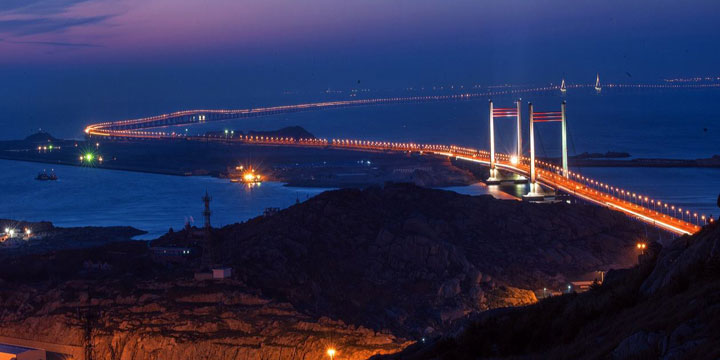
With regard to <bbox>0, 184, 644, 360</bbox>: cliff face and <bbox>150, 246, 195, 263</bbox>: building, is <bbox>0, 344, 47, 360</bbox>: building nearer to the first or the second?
<bbox>0, 184, 644, 360</bbox>: cliff face

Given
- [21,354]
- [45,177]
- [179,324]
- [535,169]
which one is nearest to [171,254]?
[179,324]

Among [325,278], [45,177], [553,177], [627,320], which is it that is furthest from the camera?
[45,177]

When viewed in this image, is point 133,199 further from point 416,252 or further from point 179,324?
point 179,324

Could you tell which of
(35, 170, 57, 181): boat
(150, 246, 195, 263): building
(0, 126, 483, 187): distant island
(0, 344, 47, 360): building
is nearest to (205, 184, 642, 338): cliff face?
(150, 246, 195, 263): building

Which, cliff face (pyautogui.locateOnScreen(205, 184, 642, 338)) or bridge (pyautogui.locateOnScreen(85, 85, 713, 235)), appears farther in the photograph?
bridge (pyautogui.locateOnScreen(85, 85, 713, 235))

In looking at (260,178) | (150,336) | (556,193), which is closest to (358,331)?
(150,336)

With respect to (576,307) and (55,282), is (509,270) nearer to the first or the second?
(55,282)
